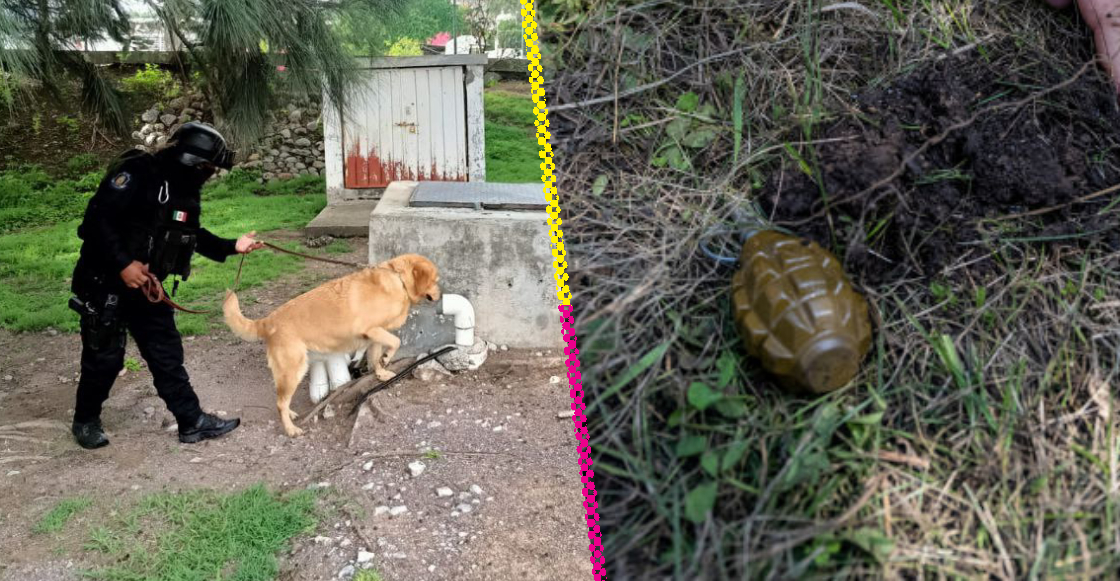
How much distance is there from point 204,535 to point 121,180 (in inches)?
63.4

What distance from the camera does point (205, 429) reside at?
14.0 ft

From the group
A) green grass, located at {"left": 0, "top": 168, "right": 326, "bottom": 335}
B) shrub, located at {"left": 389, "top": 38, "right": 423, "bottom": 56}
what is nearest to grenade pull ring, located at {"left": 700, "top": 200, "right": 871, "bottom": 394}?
green grass, located at {"left": 0, "top": 168, "right": 326, "bottom": 335}

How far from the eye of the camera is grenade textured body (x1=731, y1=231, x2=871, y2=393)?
0.74 metres

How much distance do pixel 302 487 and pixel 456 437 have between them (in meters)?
0.78

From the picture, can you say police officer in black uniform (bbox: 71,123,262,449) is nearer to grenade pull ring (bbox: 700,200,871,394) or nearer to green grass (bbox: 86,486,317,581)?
green grass (bbox: 86,486,317,581)

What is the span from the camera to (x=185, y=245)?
3922 millimetres

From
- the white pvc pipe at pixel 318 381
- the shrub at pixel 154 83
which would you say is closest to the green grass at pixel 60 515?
the white pvc pipe at pixel 318 381

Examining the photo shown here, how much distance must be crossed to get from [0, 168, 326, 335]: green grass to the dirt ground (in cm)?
41

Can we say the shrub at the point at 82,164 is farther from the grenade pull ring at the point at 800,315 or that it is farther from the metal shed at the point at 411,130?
the grenade pull ring at the point at 800,315

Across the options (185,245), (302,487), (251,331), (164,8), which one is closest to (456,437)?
(302,487)

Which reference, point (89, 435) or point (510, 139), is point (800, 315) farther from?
point (510, 139)

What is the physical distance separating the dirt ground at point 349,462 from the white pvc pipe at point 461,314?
0.21m

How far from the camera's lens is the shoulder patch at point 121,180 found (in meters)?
3.75

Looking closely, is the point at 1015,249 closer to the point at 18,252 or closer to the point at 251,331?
the point at 251,331
